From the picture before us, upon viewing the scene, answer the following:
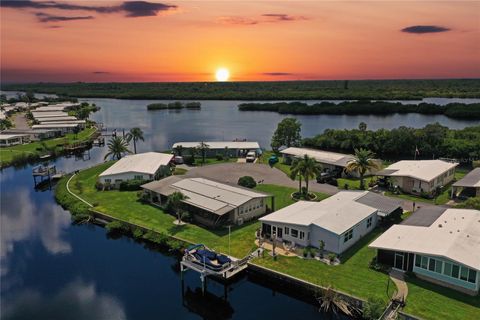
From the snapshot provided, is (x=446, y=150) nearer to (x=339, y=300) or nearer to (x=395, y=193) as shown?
(x=395, y=193)

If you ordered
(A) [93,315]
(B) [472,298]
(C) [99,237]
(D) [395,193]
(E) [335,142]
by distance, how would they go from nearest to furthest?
(B) [472,298], (A) [93,315], (C) [99,237], (D) [395,193], (E) [335,142]

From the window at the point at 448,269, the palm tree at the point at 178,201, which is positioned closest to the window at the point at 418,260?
the window at the point at 448,269

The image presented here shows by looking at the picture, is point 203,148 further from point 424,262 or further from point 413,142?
point 424,262

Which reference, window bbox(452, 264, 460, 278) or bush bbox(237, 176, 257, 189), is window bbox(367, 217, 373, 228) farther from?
bush bbox(237, 176, 257, 189)

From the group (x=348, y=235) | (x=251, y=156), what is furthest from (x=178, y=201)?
(x=251, y=156)

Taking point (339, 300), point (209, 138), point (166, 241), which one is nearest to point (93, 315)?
point (166, 241)

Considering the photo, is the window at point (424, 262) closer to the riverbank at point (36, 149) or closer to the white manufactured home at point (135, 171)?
the white manufactured home at point (135, 171)

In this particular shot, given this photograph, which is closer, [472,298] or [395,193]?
[472,298]
